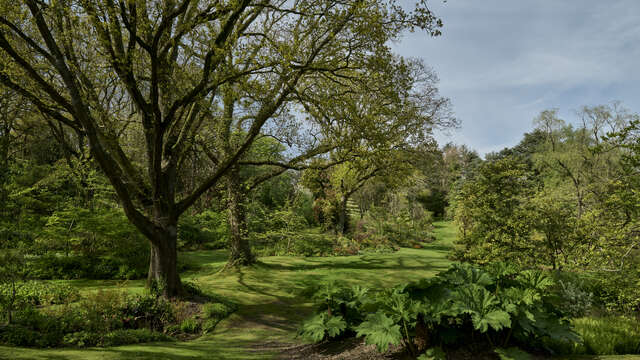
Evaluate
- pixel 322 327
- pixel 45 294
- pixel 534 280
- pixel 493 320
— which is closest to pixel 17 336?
pixel 45 294

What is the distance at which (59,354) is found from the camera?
14.8 ft

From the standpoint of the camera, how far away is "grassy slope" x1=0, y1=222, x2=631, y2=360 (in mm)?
4980

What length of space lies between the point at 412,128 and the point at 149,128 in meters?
10.6

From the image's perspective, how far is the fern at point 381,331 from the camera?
3.22 m

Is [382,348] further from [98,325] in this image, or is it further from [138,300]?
[138,300]

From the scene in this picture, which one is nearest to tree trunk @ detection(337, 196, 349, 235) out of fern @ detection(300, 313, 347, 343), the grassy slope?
the grassy slope

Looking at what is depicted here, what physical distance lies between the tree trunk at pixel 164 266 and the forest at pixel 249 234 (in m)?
0.04

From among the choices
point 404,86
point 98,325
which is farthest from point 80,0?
point 404,86

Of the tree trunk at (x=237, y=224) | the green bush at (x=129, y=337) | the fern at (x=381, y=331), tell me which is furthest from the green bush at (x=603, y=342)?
the tree trunk at (x=237, y=224)

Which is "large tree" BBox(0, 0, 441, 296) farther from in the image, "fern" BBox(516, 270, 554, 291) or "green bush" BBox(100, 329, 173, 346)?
"fern" BBox(516, 270, 554, 291)

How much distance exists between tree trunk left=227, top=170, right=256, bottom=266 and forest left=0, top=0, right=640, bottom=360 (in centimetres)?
8

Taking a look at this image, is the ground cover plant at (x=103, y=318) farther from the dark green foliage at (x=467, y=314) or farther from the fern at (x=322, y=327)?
the dark green foliage at (x=467, y=314)

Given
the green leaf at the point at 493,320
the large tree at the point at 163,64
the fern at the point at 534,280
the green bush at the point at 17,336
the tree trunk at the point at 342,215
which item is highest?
the large tree at the point at 163,64

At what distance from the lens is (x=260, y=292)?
1066cm
